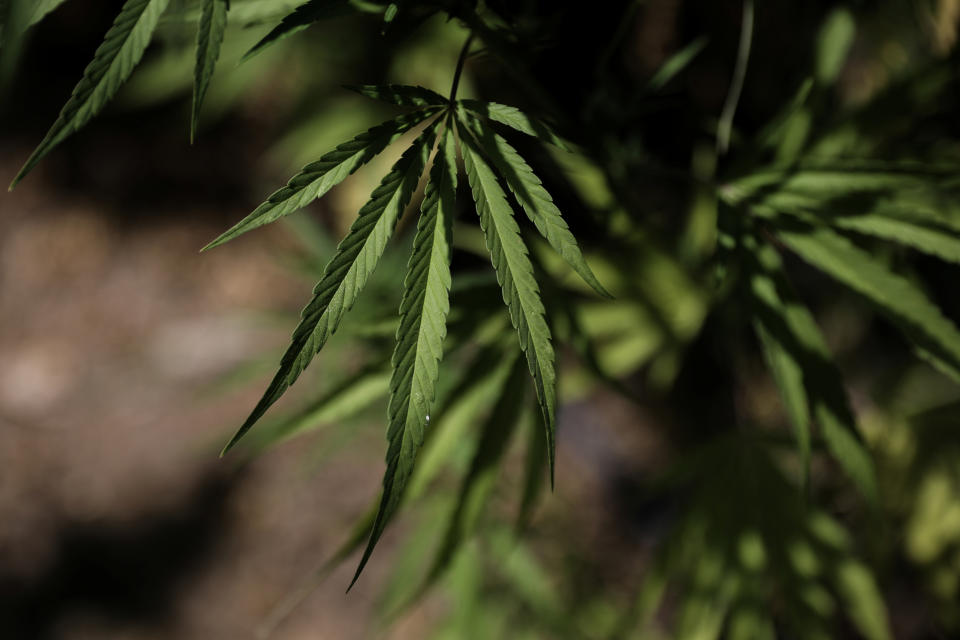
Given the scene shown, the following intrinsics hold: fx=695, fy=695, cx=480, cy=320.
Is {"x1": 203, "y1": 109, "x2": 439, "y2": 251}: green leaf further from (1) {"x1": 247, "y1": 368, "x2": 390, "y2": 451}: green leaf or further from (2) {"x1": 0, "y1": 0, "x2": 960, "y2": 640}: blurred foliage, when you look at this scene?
(1) {"x1": 247, "y1": 368, "x2": 390, "y2": 451}: green leaf

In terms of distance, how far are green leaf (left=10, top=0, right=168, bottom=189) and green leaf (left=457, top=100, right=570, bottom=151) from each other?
182 millimetres

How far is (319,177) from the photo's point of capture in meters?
0.38

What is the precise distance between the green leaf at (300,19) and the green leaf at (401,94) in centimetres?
4

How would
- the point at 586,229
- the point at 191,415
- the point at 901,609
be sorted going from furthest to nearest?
1. the point at 191,415
2. the point at 901,609
3. the point at 586,229

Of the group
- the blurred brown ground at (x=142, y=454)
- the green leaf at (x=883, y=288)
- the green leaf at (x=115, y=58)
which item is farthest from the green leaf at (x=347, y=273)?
the blurred brown ground at (x=142, y=454)

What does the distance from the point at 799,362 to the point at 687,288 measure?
1.21 ft

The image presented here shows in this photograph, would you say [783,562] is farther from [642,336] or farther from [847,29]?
[847,29]

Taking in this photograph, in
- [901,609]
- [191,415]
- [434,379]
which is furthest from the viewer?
[191,415]

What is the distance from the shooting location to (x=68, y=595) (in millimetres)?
1659

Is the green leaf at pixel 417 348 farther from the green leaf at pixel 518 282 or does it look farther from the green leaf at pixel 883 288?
the green leaf at pixel 883 288

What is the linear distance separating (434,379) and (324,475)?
4.86 feet

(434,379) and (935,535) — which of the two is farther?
(935,535)

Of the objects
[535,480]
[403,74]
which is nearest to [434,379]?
[535,480]

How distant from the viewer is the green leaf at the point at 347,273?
1.17 feet
